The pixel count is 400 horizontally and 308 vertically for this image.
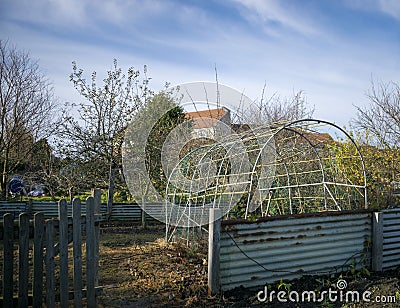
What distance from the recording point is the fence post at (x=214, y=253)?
168 inches

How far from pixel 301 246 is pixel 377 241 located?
4.22 feet

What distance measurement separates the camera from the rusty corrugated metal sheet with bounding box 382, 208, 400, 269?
5.53 meters

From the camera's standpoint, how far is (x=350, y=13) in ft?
21.5

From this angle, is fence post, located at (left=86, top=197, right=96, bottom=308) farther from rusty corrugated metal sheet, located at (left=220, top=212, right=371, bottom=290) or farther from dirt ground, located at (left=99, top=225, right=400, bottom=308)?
rusty corrugated metal sheet, located at (left=220, top=212, right=371, bottom=290)

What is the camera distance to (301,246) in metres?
4.90

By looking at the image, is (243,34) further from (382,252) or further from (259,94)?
(259,94)

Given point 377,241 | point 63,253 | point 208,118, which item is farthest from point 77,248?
point 208,118

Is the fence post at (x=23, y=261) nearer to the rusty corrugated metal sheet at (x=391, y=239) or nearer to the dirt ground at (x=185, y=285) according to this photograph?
the dirt ground at (x=185, y=285)

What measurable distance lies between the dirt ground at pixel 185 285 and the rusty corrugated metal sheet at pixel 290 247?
0.46 feet

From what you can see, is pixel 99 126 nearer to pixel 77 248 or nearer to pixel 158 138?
pixel 158 138

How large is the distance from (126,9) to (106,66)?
243 inches

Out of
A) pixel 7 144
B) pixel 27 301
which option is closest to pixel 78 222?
pixel 27 301

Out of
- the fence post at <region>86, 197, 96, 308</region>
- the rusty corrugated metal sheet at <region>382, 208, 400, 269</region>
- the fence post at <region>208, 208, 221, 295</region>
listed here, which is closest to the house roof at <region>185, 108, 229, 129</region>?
the rusty corrugated metal sheet at <region>382, 208, 400, 269</region>

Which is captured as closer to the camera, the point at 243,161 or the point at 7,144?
the point at 243,161
